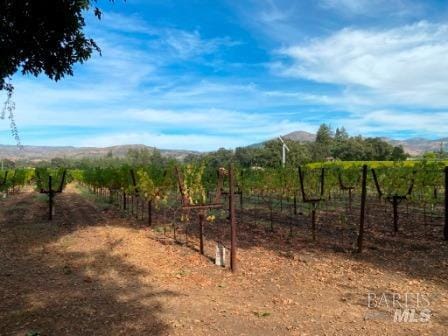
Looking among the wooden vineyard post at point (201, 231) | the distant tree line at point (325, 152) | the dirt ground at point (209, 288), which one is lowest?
the dirt ground at point (209, 288)

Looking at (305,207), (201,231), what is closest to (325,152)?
(305,207)

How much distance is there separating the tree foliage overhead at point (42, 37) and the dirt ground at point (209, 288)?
3.62 m

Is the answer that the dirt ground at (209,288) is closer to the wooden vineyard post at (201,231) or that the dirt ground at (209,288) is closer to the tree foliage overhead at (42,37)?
the wooden vineyard post at (201,231)

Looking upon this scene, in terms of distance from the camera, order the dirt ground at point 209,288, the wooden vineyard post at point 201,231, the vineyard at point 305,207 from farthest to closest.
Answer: the vineyard at point 305,207 → the wooden vineyard post at point 201,231 → the dirt ground at point 209,288

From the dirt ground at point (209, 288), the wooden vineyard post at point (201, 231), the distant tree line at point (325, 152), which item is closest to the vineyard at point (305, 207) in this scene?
the wooden vineyard post at point (201, 231)

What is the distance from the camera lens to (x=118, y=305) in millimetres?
6008

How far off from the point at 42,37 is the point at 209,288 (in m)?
4.83

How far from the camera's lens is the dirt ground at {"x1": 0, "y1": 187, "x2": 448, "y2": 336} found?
5.27 meters

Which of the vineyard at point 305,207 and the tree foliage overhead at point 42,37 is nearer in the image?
the tree foliage overhead at point 42,37

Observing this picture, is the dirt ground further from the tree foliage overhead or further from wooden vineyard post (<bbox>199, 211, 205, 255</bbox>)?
the tree foliage overhead

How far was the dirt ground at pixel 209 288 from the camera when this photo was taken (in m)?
5.27

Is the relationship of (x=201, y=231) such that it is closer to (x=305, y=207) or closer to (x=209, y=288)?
(x=209, y=288)

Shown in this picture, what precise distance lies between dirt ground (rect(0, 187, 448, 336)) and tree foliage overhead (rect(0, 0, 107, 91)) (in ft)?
11.9

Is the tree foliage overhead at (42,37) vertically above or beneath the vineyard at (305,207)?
above
